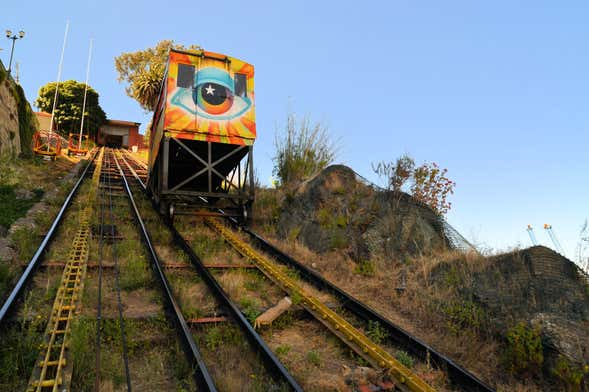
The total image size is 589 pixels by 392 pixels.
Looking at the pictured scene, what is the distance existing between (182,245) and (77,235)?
2050mm

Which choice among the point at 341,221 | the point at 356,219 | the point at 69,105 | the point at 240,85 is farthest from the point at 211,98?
→ the point at 69,105

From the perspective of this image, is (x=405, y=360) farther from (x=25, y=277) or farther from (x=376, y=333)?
(x=25, y=277)

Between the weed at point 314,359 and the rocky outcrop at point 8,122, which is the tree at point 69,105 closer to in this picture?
the rocky outcrop at point 8,122

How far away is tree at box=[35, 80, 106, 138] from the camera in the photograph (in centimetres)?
4616

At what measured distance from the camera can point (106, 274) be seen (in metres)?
5.89

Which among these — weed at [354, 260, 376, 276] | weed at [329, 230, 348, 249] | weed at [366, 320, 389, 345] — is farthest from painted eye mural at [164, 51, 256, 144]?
weed at [366, 320, 389, 345]

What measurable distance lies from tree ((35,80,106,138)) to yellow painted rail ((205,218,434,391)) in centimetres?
4905

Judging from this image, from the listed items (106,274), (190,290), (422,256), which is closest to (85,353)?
(190,290)

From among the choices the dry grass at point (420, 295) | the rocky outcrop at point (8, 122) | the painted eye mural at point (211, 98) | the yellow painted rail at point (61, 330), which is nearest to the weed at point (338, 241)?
the dry grass at point (420, 295)

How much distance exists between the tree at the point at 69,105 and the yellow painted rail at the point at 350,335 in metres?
49.1

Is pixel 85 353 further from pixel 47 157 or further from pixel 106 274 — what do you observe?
pixel 47 157

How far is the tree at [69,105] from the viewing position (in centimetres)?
4616

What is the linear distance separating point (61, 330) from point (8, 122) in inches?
739

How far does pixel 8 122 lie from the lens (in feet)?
57.9
